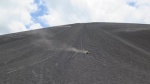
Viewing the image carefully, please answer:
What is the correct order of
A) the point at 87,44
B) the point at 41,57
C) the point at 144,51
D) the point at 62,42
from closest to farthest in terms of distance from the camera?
the point at 41,57 < the point at 144,51 < the point at 87,44 < the point at 62,42

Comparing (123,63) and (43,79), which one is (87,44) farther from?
(43,79)

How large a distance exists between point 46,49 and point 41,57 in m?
0.84

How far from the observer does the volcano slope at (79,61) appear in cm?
531

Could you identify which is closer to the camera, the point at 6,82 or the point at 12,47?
the point at 6,82

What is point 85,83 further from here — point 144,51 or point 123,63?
point 144,51

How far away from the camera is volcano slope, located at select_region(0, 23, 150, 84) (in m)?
5.31

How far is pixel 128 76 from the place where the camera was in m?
5.36

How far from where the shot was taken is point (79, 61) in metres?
6.21

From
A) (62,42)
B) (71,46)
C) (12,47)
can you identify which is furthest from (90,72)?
(12,47)

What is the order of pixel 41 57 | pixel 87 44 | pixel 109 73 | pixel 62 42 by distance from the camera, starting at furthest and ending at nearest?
pixel 62 42 < pixel 87 44 < pixel 41 57 < pixel 109 73

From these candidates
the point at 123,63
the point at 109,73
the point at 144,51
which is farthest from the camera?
the point at 144,51

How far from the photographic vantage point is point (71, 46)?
757cm

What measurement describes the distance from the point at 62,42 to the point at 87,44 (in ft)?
3.21

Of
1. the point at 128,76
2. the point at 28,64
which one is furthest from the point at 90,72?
the point at 28,64
